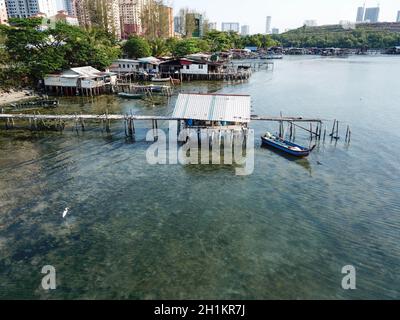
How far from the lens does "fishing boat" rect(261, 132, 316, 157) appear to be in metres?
34.1

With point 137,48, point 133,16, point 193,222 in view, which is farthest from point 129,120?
point 133,16

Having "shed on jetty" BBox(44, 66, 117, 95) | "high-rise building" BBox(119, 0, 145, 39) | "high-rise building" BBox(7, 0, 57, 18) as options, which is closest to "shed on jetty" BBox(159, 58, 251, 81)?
"shed on jetty" BBox(44, 66, 117, 95)

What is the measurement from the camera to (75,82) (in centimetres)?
6256

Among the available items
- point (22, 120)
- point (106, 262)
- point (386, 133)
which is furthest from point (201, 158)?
point (22, 120)

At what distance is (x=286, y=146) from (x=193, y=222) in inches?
673

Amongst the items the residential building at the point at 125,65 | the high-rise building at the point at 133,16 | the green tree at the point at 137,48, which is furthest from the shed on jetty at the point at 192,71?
the high-rise building at the point at 133,16

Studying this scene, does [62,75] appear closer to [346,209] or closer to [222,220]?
[222,220]

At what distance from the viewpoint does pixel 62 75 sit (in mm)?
62438

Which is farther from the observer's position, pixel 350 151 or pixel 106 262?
pixel 350 151

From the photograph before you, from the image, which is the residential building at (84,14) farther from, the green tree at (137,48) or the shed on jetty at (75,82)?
the shed on jetty at (75,82)

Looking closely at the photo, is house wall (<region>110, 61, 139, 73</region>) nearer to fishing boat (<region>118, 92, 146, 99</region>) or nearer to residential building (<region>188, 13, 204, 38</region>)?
fishing boat (<region>118, 92, 146, 99</region>)

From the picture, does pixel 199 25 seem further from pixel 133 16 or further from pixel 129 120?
pixel 129 120
